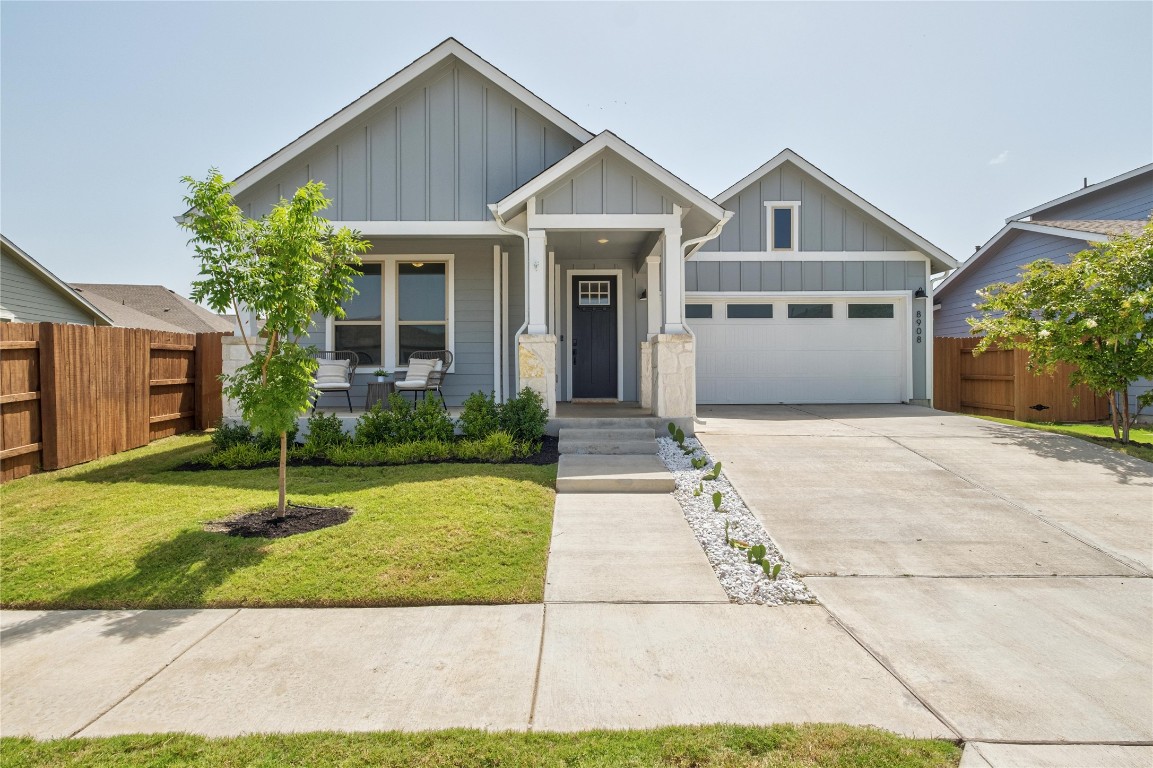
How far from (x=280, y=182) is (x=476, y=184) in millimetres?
2965

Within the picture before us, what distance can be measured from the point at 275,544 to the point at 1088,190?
19.9 meters

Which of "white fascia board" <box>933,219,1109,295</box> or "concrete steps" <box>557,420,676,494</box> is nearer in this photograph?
"concrete steps" <box>557,420,676,494</box>

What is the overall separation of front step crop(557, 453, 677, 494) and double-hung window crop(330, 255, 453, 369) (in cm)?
415

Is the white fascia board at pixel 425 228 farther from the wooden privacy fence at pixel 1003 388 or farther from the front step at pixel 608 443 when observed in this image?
the wooden privacy fence at pixel 1003 388

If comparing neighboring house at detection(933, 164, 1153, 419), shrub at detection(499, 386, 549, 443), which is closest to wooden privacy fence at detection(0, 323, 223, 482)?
shrub at detection(499, 386, 549, 443)

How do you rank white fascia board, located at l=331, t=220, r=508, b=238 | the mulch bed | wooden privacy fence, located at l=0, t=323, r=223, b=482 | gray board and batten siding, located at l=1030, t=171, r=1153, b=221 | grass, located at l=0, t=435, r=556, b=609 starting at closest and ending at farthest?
1. grass, located at l=0, t=435, r=556, b=609
2. wooden privacy fence, located at l=0, t=323, r=223, b=482
3. the mulch bed
4. white fascia board, located at l=331, t=220, r=508, b=238
5. gray board and batten siding, located at l=1030, t=171, r=1153, b=221

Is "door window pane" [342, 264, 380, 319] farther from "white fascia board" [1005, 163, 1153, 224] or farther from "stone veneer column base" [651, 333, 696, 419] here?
"white fascia board" [1005, 163, 1153, 224]

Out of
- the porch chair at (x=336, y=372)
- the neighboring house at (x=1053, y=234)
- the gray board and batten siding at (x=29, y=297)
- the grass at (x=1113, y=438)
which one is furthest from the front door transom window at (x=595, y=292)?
the gray board and batten siding at (x=29, y=297)

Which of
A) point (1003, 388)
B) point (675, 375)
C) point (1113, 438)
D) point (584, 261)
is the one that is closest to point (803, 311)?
point (1003, 388)

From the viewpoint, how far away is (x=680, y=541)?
459 cm

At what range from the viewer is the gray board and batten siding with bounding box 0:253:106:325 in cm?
1305

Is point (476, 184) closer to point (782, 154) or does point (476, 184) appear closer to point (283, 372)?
point (283, 372)

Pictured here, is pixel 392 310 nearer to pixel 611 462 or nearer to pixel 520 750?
pixel 611 462

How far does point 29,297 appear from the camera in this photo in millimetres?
13812
